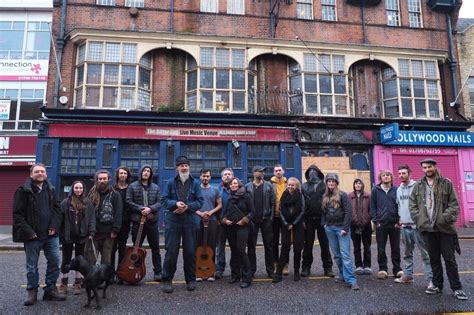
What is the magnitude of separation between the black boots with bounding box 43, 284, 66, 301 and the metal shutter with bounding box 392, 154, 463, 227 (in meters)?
14.6

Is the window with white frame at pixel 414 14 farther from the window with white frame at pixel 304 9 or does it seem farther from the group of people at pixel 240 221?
the group of people at pixel 240 221

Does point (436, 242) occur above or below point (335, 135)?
below

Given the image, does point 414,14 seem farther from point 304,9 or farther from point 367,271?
point 367,271

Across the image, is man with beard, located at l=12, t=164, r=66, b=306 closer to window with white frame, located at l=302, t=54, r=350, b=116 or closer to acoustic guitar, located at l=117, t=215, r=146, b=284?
acoustic guitar, located at l=117, t=215, r=146, b=284

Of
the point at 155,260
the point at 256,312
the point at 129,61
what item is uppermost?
the point at 129,61

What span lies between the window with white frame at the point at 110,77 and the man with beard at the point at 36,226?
10189 millimetres

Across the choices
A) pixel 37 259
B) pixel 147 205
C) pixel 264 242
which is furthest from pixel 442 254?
pixel 37 259

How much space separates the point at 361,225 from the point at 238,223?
248 cm

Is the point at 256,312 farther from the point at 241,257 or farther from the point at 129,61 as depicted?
the point at 129,61

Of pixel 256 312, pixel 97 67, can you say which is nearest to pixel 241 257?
pixel 256 312

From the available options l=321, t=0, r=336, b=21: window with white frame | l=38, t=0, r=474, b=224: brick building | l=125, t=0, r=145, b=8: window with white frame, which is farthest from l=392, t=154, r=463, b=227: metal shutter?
l=125, t=0, r=145, b=8: window with white frame

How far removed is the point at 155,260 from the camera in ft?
22.0

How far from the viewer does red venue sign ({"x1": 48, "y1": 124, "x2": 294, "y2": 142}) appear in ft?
47.6

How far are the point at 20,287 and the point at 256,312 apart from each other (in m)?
4.00
